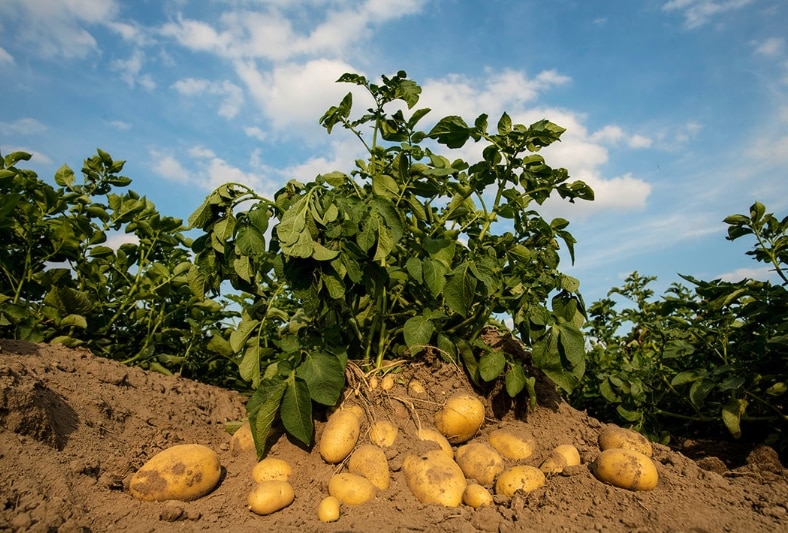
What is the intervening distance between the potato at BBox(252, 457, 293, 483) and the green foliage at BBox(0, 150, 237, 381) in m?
1.44

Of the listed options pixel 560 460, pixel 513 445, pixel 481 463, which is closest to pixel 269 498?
pixel 481 463

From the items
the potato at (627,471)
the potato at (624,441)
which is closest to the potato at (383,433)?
the potato at (627,471)

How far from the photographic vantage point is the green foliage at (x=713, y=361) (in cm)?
338

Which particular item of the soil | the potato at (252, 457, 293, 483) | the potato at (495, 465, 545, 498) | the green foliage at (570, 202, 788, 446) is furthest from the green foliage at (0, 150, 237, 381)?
the green foliage at (570, 202, 788, 446)

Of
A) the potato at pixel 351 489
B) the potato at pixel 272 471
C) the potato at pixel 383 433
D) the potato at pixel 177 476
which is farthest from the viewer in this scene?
the potato at pixel 383 433

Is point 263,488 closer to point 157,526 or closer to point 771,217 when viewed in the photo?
point 157,526

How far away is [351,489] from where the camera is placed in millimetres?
2316

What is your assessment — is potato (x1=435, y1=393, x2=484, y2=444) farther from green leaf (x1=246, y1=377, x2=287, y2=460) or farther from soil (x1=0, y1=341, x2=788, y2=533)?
green leaf (x1=246, y1=377, x2=287, y2=460)

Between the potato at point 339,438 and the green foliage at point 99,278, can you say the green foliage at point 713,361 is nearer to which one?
the potato at point 339,438

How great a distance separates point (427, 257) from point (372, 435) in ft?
2.77

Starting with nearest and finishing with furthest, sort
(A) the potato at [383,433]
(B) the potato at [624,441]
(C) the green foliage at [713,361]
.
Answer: (A) the potato at [383,433] < (B) the potato at [624,441] < (C) the green foliage at [713,361]

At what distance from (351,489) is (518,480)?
69cm

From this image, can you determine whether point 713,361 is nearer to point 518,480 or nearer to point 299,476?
point 518,480

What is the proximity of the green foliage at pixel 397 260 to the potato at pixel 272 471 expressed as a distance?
111 millimetres
